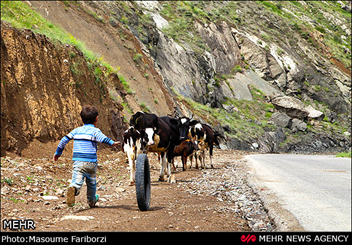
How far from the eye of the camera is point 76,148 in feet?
22.4

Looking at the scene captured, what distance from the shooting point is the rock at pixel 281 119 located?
2178 inches

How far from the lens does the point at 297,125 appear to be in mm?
55500

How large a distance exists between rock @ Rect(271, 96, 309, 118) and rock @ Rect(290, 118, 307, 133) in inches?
110

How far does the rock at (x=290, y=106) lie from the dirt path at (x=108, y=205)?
50.1 meters

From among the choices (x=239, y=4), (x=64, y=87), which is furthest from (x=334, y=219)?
(x=239, y=4)

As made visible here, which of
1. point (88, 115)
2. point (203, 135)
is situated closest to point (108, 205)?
point (88, 115)

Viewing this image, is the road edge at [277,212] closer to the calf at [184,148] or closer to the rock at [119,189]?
the rock at [119,189]

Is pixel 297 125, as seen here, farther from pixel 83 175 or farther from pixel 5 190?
pixel 83 175

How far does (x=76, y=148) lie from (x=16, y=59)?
7.66 metres

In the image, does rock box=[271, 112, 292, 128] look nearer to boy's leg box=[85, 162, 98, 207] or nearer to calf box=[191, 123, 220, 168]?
calf box=[191, 123, 220, 168]

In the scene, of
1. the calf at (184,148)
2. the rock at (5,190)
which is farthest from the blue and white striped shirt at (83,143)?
the calf at (184,148)

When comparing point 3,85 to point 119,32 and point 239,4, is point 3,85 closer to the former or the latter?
point 119,32

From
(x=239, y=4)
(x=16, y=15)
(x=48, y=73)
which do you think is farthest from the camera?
(x=239, y=4)
